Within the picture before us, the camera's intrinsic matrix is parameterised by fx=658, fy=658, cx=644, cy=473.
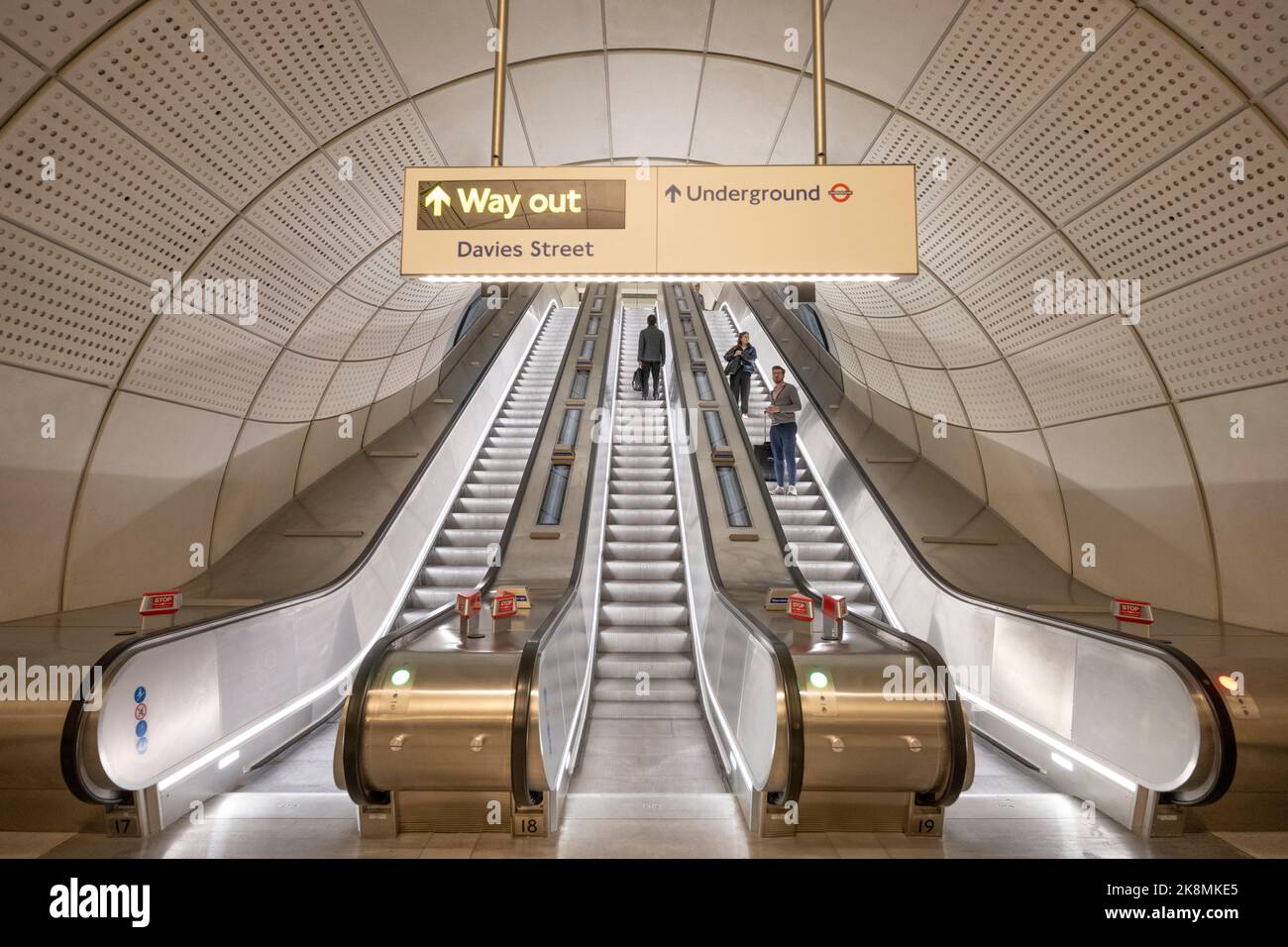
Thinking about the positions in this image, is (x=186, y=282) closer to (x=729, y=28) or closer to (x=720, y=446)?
(x=729, y=28)

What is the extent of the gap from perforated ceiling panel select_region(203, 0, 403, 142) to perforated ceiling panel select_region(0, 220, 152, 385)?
1.62 m

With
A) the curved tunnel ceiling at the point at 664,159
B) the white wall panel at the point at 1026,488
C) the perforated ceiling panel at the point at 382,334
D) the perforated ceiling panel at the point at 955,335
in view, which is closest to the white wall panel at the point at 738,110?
the curved tunnel ceiling at the point at 664,159

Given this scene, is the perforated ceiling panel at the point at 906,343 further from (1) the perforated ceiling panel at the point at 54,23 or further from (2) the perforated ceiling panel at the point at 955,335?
(1) the perforated ceiling panel at the point at 54,23

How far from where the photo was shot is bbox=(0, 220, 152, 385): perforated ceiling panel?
12.3ft

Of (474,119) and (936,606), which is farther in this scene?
(936,606)

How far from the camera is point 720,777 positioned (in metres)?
4.54

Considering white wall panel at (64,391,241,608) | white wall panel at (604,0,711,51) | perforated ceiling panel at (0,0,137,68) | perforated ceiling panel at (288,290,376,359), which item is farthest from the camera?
perforated ceiling panel at (288,290,376,359)

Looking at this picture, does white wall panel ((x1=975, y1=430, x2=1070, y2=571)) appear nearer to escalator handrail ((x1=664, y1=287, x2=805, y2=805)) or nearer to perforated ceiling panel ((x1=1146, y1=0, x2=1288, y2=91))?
perforated ceiling panel ((x1=1146, y1=0, x2=1288, y2=91))

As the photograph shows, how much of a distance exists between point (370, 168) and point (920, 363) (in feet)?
20.9

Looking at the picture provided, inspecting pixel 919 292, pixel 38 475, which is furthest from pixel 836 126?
pixel 38 475

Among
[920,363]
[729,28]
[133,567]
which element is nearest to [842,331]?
[920,363]

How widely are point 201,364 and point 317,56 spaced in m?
2.62

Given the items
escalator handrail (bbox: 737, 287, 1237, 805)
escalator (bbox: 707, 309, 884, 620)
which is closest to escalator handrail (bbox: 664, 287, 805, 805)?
escalator handrail (bbox: 737, 287, 1237, 805)

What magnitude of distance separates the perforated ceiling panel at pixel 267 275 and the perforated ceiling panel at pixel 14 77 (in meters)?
1.46
